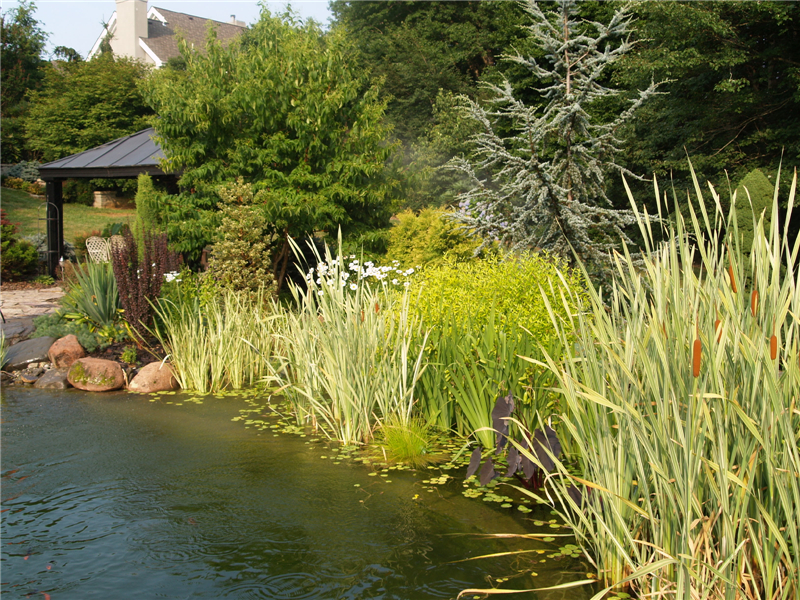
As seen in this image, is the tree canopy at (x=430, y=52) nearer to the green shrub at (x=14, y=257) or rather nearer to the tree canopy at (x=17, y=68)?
the green shrub at (x=14, y=257)

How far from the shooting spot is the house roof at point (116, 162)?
472 inches

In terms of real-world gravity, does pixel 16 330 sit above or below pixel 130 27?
below

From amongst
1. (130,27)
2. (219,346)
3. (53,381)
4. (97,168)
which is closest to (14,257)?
(97,168)

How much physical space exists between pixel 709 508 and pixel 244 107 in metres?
8.18

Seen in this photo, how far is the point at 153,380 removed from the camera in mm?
6691

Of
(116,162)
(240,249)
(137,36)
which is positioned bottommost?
(240,249)

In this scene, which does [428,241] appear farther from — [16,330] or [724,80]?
[724,80]

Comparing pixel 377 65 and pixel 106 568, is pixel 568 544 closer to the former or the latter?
pixel 106 568

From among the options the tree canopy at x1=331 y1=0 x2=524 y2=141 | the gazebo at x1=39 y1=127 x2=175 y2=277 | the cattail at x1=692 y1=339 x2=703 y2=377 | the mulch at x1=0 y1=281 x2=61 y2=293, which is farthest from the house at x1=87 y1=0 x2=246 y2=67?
the cattail at x1=692 y1=339 x2=703 y2=377

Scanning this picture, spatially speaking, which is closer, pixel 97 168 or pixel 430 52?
pixel 97 168

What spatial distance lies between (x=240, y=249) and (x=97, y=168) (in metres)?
6.84

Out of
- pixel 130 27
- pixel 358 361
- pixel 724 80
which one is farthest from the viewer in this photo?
pixel 130 27

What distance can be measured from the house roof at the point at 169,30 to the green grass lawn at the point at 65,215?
45.4ft

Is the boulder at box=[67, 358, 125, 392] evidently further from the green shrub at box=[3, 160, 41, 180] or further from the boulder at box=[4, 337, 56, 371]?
the green shrub at box=[3, 160, 41, 180]
